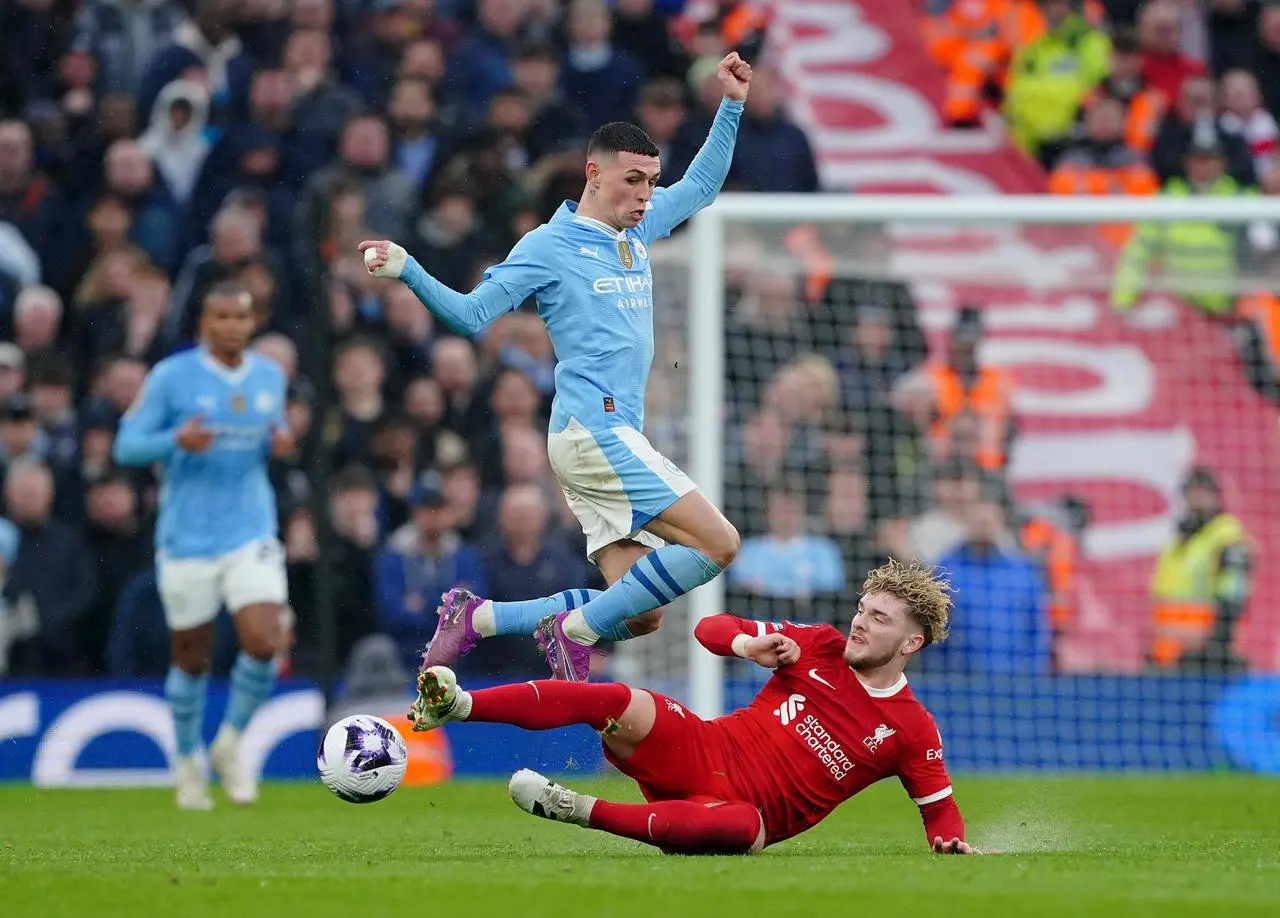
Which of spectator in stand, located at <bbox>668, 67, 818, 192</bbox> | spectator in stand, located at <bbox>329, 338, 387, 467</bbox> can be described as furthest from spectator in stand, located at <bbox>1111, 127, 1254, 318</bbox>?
spectator in stand, located at <bbox>329, 338, 387, 467</bbox>

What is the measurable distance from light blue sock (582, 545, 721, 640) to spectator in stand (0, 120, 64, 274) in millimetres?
8046

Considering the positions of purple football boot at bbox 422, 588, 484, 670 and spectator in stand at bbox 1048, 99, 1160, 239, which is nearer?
purple football boot at bbox 422, 588, 484, 670

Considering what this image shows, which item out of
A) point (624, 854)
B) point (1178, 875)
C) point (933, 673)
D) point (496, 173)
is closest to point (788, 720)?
point (624, 854)

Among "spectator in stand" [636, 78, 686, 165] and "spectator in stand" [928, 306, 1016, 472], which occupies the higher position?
"spectator in stand" [636, 78, 686, 165]

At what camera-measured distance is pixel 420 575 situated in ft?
45.7

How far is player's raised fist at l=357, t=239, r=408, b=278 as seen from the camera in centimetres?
798

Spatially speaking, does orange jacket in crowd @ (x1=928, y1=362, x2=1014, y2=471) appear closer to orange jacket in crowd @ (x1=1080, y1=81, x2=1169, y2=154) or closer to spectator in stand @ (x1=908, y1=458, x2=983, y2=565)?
spectator in stand @ (x1=908, y1=458, x2=983, y2=565)

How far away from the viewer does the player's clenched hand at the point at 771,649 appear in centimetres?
757

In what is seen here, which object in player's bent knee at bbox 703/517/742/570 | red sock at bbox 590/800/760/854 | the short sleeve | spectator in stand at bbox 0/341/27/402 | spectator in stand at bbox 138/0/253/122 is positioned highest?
spectator in stand at bbox 138/0/253/122

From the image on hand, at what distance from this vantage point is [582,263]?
8852mm

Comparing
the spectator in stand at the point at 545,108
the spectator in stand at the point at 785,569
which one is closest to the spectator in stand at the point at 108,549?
the spectator in stand at the point at 785,569

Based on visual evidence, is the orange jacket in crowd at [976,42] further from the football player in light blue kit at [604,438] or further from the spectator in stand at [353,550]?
the football player in light blue kit at [604,438]

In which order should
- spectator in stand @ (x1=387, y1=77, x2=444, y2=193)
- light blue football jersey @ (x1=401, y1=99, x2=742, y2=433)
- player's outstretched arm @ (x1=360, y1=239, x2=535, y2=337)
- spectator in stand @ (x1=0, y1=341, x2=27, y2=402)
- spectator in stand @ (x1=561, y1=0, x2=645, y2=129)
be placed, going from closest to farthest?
1. player's outstretched arm @ (x1=360, y1=239, x2=535, y2=337)
2. light blue football jersey @ (x1=401, y1=99, x2=742, y2=433)
3. spectator in stand @ (x1=0, y1=341, x2=27, y2=402)
4. spectator in stand @ (x1=387, y1=77, x2=444, y2=193)
5. spectator in stand @ (x1=561, y1=0, x2=645, y2=129)

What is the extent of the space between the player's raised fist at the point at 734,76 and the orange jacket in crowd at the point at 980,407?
6203 mm
